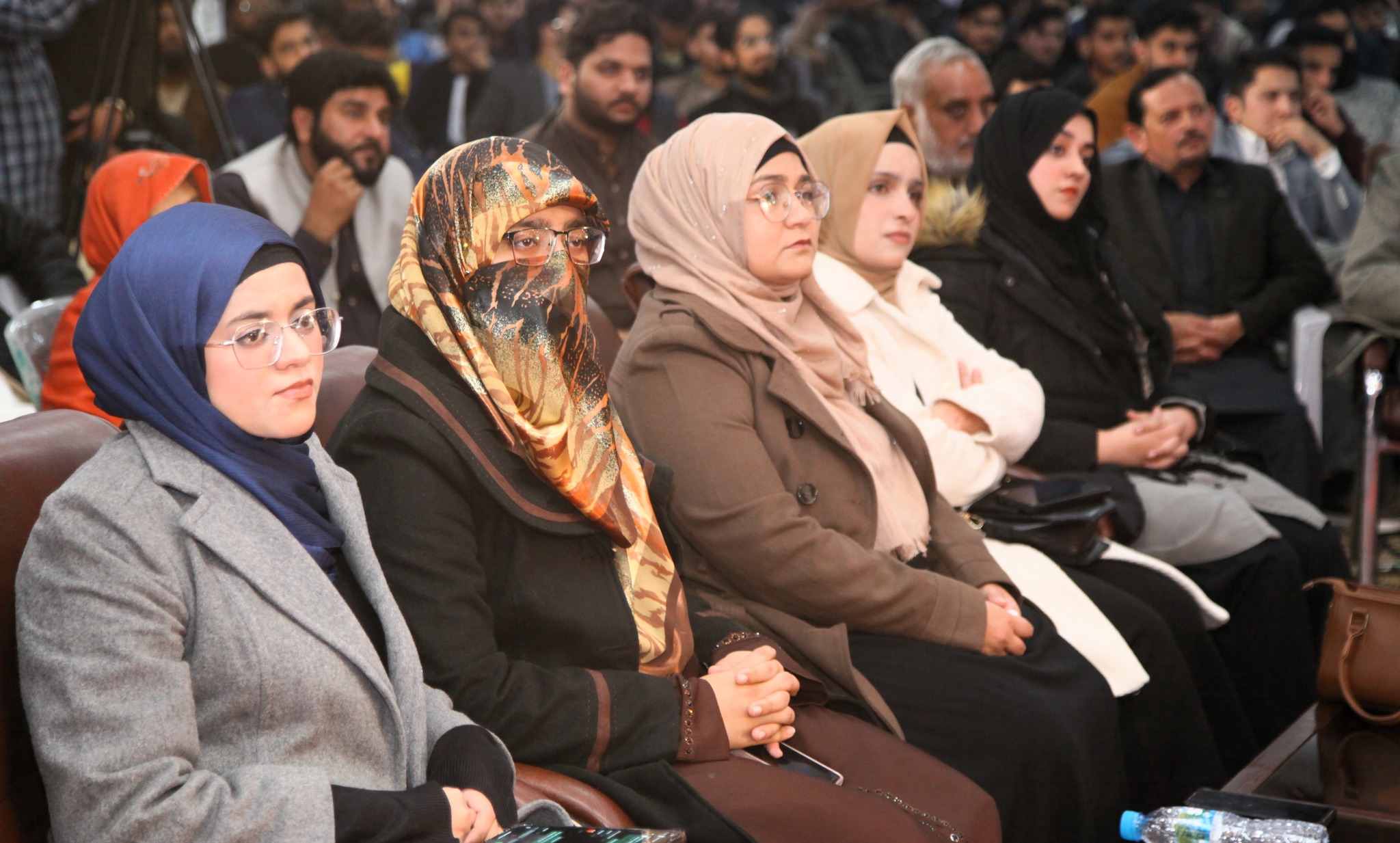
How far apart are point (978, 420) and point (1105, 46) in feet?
17.3

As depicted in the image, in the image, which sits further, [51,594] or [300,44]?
[300,44]

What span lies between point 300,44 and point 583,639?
14.8ft

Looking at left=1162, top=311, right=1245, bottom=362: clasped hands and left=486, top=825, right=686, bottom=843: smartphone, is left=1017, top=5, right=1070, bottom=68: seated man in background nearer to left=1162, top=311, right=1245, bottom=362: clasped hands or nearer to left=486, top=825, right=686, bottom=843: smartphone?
left=1162, top=311, right=1245, bottom=362: clasped hands

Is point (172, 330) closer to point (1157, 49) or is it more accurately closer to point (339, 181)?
point (339, 181)

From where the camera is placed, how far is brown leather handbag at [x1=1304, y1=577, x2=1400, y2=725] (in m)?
2.24

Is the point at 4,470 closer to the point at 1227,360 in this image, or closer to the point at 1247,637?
the point at 1247,637

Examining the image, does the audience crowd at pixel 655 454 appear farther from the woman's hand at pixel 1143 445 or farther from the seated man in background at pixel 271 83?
the seated man in background at pixel 271 83

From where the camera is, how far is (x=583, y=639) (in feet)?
6.00

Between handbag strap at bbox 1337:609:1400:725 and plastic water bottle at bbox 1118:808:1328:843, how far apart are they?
491mm

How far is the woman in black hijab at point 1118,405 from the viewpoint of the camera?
3.10 m

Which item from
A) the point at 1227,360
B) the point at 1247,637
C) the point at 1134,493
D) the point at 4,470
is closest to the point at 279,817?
the point at 4,470

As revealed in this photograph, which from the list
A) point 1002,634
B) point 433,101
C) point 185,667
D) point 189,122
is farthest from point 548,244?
point 433,101

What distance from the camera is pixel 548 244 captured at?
6.18 ft

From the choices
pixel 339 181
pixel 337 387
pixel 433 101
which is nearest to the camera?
pixel 337 387
